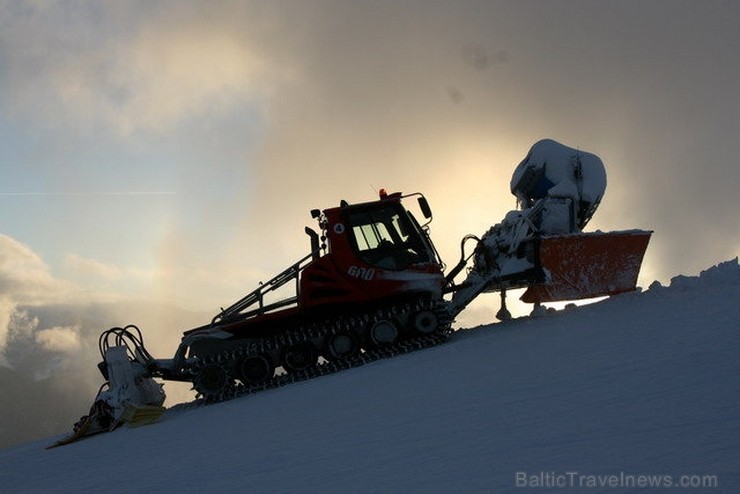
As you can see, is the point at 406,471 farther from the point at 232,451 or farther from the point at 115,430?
the point at 115,430

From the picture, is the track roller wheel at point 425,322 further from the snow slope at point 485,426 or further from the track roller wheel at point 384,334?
the snow slope at point 485,426

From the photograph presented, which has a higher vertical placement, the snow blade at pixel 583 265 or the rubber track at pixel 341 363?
the snow blade at pixel 583 265

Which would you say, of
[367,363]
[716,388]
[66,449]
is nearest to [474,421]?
[716,388]

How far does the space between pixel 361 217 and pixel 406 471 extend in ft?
27.8

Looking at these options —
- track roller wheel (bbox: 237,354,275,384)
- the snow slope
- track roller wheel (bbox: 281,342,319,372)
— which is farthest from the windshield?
track roller wheel (bbox: 237,354,275,384)

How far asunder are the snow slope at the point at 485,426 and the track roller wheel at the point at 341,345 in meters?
1.41

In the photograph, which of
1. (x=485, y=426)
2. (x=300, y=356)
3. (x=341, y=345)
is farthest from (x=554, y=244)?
(x=485, y=426)

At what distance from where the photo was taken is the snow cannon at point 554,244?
43.6 ft

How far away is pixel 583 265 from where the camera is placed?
13.3 metres

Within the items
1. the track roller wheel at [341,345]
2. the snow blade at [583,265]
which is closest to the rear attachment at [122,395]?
the track roller wheel at [341,345]

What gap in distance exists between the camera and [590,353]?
26.9 feet

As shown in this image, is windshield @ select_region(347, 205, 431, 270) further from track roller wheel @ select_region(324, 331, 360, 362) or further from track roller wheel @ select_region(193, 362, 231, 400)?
track roller wheel @ select_region(193, 362, 231, 400)

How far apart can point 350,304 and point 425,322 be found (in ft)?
4.71

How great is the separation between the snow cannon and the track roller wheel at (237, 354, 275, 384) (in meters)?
3.84
